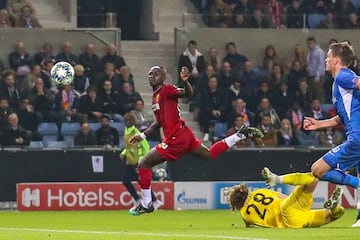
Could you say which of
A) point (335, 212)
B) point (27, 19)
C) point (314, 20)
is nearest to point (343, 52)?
point (335, 212)

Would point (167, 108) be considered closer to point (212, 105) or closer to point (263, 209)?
point (263, 209)

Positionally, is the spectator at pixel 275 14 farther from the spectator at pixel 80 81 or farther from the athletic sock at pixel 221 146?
the athletic sock at pixel 221 146

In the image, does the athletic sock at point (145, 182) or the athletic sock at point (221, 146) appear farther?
the athletic sock at point (221, 146)

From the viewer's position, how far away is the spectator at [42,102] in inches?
1125

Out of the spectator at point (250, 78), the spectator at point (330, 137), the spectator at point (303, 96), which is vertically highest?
the spectator at point (250, 78)

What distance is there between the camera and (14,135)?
27562 millimetres

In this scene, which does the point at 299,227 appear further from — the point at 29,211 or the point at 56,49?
the point at 56,49

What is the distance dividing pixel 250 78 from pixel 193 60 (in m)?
1.44

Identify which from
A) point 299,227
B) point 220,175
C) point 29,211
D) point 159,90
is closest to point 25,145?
point 29,211

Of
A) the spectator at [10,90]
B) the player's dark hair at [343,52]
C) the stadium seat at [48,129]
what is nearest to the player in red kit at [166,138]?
the player's dark hair at [343,52]

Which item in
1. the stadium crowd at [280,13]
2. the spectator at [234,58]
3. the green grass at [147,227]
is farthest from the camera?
the stadium crowd at [280,13]

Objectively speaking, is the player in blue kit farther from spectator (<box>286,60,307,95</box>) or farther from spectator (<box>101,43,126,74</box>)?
spectator (<box>286,60,307,95</box>)

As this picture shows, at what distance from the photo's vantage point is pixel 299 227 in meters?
16.9

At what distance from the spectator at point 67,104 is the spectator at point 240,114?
3500 millimetres
